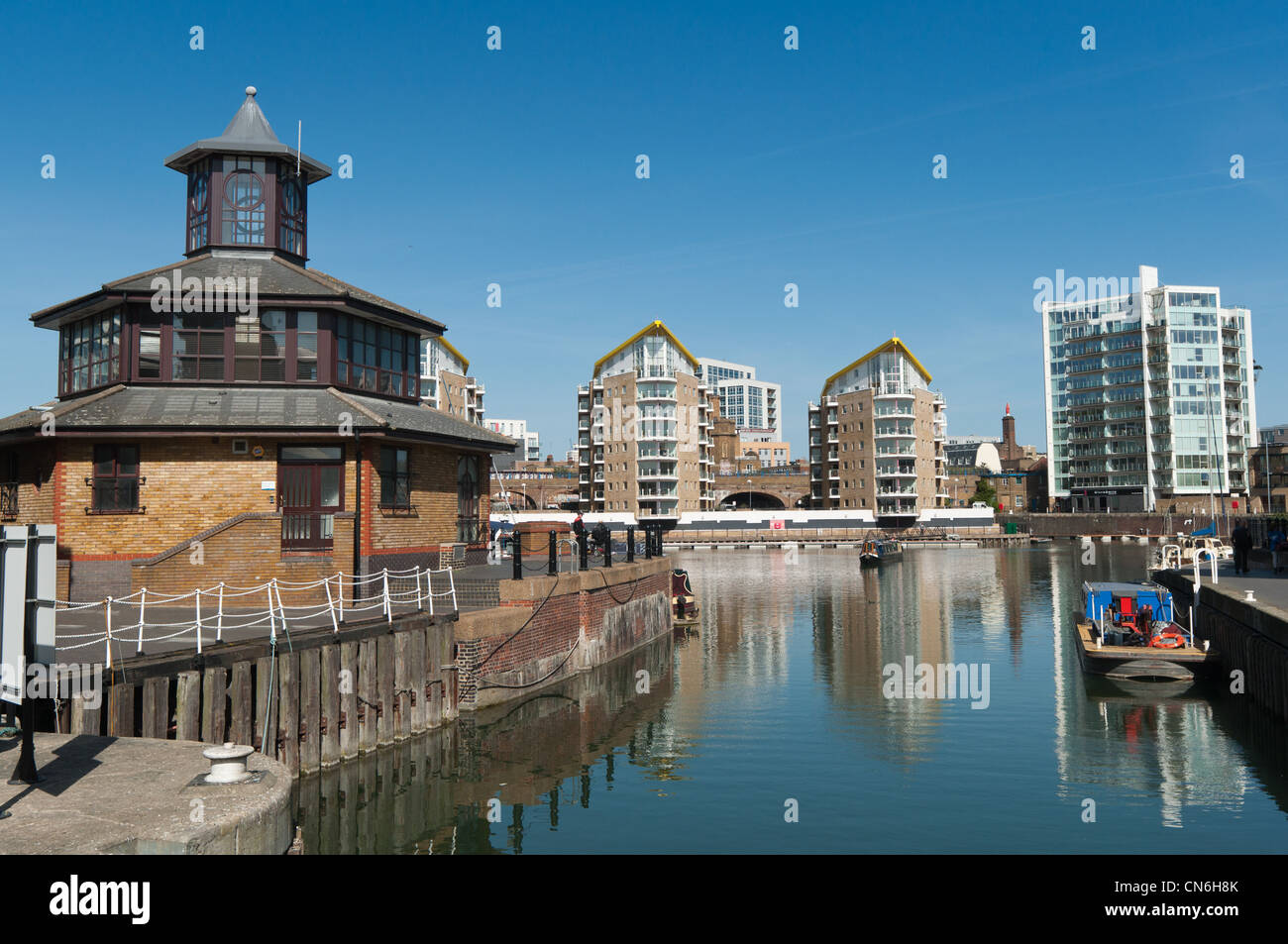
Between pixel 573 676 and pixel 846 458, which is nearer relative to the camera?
pixel 573 676

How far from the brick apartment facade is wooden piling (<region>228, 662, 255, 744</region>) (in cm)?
942

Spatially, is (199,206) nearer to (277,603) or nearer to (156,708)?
(277,603)

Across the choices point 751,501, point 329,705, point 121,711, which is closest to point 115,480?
point 329,705

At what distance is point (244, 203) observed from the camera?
Answer: 33281mm

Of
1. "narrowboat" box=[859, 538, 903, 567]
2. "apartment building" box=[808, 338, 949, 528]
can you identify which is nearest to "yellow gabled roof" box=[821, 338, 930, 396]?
"apartment building" box=[808, 338, 949, 528]

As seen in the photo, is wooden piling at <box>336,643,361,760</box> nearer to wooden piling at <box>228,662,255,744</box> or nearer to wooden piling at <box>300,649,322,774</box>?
wooden piling at <box>300,649,322,774</box>

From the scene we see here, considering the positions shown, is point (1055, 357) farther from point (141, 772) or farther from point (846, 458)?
point (141, 772)

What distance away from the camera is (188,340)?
94.2ft

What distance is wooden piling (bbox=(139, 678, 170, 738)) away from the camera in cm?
1405

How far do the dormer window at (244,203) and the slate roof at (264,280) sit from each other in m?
0.75

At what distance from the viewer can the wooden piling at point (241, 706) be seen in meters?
15.6

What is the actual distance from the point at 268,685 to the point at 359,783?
109 inches

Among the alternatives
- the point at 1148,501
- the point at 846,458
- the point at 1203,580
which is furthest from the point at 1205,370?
the point at 1203,580

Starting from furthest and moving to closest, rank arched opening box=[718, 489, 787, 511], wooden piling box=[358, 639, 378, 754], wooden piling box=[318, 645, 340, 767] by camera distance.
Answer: arched opening box=[718, 489, 787, 511] < wooden piling box=[358, 639, 378, 754] < wooden piling box=[318, 645, 340, 767]
